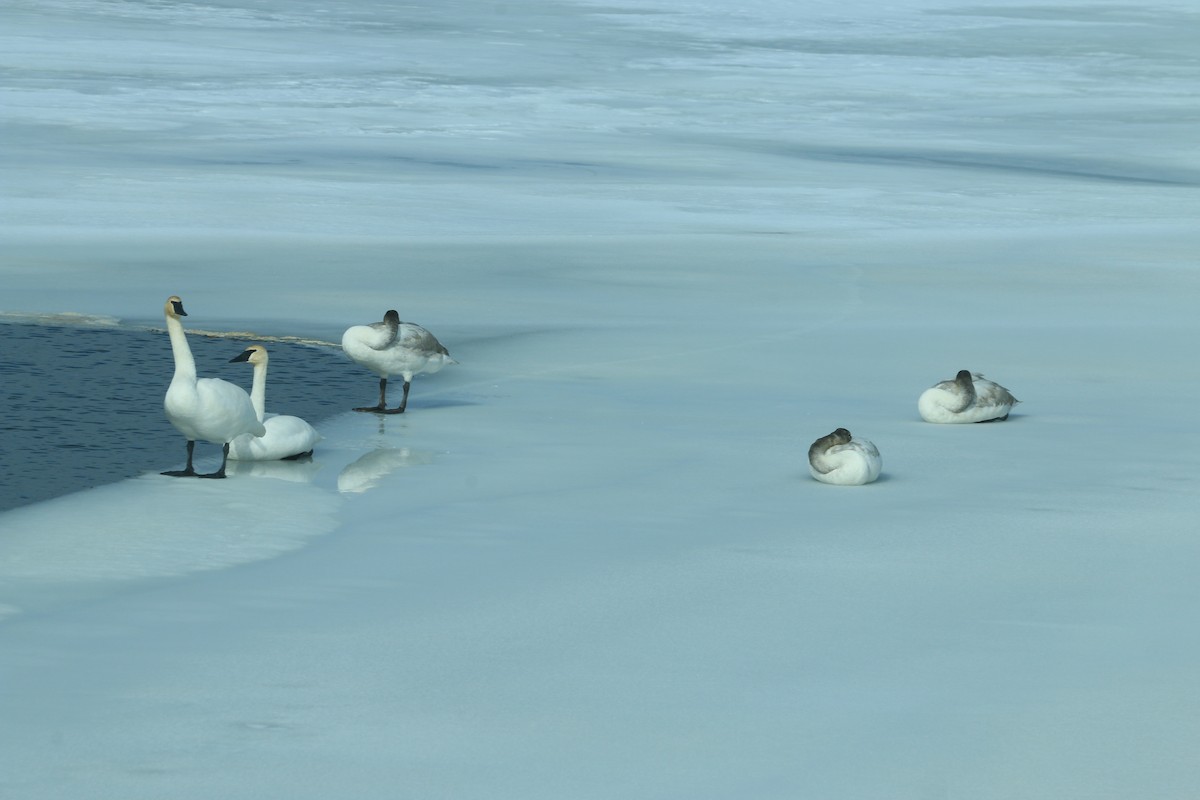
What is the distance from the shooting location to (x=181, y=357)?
862 cm

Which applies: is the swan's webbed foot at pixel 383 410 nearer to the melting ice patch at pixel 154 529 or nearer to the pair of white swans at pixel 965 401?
the melting ice patch at pixel 154 529

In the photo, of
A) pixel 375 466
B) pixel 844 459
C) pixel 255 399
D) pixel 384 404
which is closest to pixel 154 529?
pixel 375 466

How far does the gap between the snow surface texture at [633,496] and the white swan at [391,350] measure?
0.21 metres

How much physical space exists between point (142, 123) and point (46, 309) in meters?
12.2

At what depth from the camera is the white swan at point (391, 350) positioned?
9852 millimetres

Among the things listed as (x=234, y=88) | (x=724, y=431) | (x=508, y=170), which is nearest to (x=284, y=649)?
(x=724, y=431)

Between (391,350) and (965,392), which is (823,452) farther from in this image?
(391,350)

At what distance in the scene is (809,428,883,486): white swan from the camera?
8375 millimetres

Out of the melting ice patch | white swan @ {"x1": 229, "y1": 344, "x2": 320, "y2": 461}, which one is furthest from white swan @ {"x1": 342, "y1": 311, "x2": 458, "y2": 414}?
the melting ice patch

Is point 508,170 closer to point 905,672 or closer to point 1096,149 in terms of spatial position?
point 1096,149

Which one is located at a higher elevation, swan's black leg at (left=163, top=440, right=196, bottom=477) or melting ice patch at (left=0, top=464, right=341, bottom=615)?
swan's black leg at (left=163, top=440, right=196, bottom=477)

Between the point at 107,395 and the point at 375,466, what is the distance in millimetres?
2017

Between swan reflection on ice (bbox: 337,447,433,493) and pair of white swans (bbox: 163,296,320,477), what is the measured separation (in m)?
0.27

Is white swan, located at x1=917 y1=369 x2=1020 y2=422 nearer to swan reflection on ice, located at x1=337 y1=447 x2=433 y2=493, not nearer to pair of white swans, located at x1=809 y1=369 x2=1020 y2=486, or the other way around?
pair of white swans, located at x1=809 y1=369 x2=1020 y2=486
